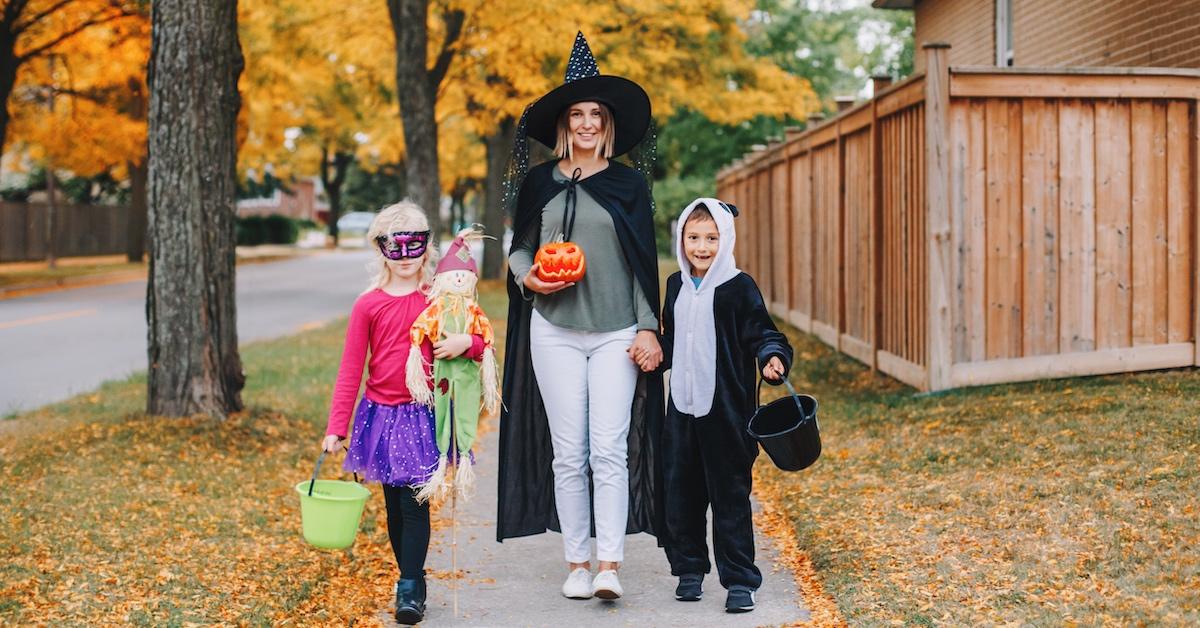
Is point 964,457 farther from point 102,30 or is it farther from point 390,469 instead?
point 102,30

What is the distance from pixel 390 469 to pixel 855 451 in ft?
12.8

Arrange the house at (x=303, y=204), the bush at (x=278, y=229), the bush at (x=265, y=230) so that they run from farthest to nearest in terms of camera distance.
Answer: the house at (x=303, y=204) < the bush at (x=278, y=229) < the bush at (x=265, y=230)

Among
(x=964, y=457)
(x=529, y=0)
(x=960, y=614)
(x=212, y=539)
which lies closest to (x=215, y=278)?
(x=212, y=539)

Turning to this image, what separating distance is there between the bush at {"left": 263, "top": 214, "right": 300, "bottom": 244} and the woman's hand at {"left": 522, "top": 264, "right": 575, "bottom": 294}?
52.7 metres

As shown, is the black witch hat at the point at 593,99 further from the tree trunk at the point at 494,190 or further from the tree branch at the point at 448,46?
the tree trunk at the point at 494,190

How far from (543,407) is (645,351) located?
1.95 ft

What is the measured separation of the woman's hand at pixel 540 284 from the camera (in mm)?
4875

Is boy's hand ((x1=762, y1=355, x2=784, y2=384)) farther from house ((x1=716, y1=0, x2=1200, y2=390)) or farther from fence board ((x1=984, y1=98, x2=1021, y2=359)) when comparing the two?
fence board ((x1=984, y1=98, x2=1021, y2=359))

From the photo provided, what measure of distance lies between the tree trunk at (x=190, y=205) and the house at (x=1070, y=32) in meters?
6.23

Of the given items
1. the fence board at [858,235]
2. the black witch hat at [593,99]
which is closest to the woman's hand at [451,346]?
the black witch hat at [593,99]

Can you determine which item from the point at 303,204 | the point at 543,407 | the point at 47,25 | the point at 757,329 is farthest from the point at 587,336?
the point at 303,204

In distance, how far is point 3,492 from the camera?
679 cm

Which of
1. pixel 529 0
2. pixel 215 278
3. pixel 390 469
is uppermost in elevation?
pixel 529 0

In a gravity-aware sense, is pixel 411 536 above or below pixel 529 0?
below
